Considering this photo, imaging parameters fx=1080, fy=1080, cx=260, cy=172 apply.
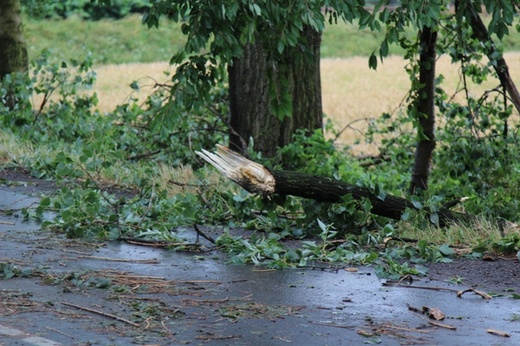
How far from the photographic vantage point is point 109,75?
33.5 meters

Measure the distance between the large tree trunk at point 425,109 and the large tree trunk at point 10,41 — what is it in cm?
798

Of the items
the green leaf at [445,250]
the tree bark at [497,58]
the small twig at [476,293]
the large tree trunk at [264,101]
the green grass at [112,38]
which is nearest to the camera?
the small twig at [476,293]

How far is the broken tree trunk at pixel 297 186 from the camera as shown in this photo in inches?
316

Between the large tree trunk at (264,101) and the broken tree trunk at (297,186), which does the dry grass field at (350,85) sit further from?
the broken tree trunk at (297,186)

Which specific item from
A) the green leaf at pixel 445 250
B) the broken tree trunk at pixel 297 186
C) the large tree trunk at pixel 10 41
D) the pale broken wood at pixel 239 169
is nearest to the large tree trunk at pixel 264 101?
the broken tree trunk at pixel 297 186

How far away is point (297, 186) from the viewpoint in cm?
848

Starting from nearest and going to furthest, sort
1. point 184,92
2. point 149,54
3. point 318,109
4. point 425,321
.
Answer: point 425,321, point 184,92, point 318,109, point 149,54

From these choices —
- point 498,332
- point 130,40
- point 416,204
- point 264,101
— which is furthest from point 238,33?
point 130,40

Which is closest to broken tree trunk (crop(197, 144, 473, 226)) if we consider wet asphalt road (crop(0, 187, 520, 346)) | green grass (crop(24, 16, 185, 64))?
Answer: wet asphalt road (crop(0, 187, 520, 346))

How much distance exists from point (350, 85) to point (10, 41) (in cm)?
1475

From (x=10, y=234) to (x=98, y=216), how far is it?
31.2 inches

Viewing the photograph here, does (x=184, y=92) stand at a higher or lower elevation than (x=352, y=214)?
higher

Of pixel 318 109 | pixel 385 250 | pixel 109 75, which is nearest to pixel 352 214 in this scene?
pixel 385 250

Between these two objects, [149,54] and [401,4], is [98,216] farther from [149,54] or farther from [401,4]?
[149,54]
